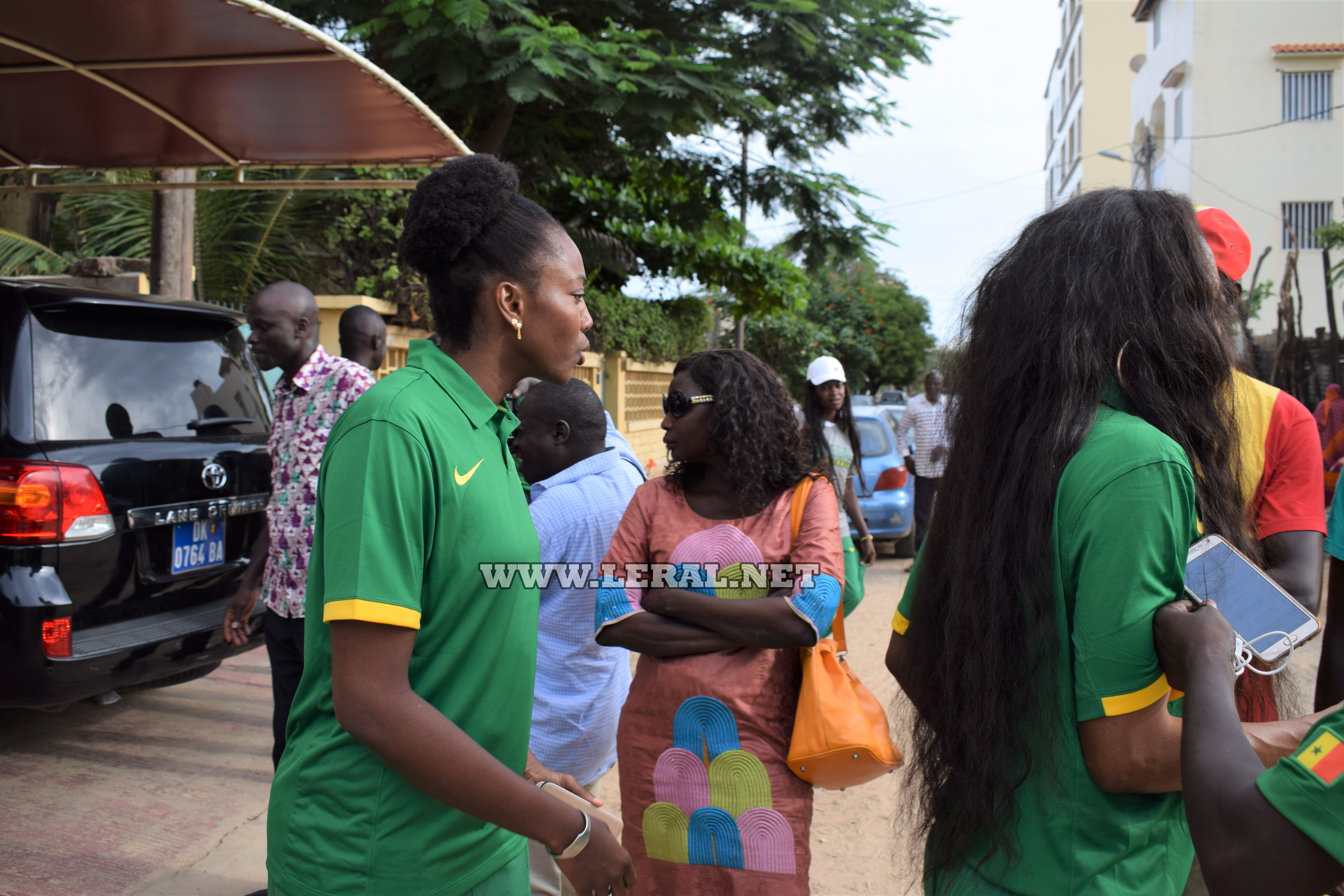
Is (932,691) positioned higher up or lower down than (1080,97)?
lower down

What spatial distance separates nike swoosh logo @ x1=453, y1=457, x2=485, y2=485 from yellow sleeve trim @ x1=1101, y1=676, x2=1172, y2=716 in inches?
37.7

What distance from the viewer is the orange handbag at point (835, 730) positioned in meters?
2.20

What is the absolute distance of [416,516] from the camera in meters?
1.31

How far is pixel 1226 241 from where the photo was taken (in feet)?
7.15

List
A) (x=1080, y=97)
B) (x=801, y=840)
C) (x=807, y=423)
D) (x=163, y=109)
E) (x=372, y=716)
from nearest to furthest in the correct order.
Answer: (x=372, y=716) → (x=801, y=840) → (x=163, y=109) → (x=807, y=423) → (x=1080, y=97)

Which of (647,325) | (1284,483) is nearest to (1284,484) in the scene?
(1284,483)

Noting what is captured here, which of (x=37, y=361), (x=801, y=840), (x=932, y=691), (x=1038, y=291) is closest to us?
(x=1038, y=291)

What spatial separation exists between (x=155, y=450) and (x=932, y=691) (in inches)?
136

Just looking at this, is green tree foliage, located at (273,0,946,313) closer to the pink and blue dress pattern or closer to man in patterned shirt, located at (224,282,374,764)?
man in patterned shirt, located at (224,282,374,764)

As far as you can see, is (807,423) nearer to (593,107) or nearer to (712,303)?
(593,107)

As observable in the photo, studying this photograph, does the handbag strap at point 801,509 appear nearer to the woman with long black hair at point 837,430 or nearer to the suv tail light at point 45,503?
the suv tail light at point 45,503

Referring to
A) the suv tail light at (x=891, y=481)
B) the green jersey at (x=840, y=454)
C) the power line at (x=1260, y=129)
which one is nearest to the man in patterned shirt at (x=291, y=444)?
the green jersey at (x=840, y=454)

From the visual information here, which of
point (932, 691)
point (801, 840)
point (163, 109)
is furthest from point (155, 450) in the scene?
point (932, 691)

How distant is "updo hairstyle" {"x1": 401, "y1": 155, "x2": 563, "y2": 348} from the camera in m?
1.48
